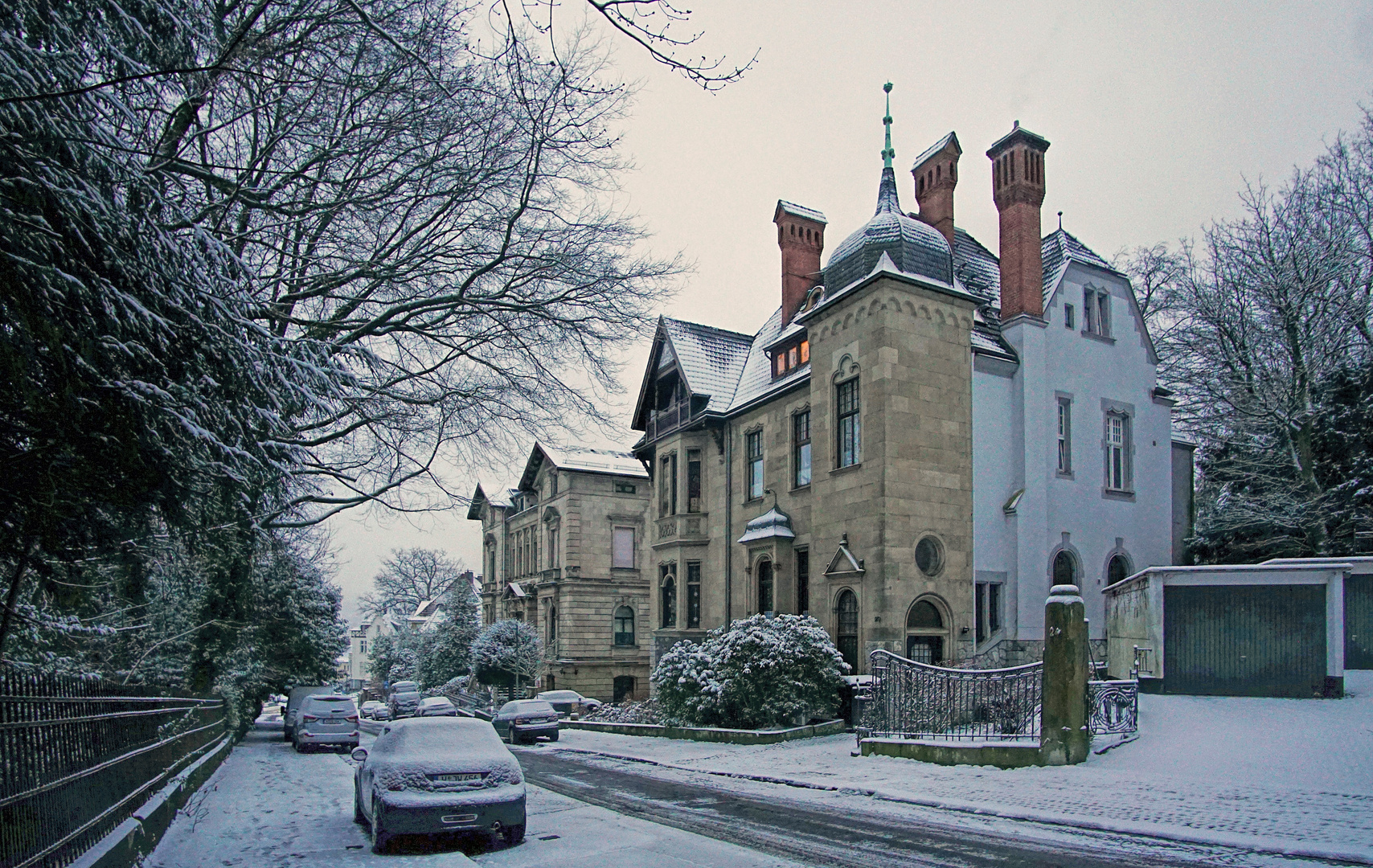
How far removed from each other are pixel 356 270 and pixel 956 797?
998 cm

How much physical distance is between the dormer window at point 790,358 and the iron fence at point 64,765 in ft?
67.7

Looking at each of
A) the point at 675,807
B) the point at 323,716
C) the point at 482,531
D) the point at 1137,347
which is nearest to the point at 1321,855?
the point at 675,807

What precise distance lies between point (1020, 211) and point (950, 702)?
13847 millimetres

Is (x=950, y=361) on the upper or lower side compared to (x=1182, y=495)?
upper

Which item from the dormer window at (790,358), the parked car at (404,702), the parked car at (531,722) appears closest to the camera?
the parked car at (531,722)

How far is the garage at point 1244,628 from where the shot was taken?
17.0 m

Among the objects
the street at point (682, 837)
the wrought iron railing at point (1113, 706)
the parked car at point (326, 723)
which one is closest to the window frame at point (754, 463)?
the street at point (682, 837)

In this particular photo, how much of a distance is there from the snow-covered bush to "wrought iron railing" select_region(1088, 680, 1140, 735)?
724 centimetres

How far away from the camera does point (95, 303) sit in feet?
16.7

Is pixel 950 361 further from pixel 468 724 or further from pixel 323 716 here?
pixel 323 716

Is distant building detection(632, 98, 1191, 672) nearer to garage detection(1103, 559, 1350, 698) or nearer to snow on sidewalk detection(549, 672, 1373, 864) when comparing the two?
garage detection(1103, 559, 1350, 698)

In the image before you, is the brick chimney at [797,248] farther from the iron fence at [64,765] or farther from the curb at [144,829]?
the iron fence at [64,765]

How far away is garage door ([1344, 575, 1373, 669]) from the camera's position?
64.3ft

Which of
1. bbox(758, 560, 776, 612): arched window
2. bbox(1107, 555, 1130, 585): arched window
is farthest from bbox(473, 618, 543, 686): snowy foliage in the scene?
bbox(1107, 555, 1130, 585): arched window
